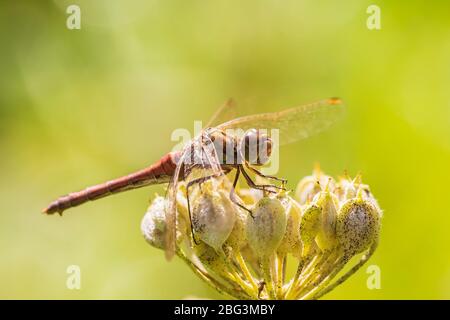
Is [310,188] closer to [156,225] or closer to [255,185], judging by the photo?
[255,185]

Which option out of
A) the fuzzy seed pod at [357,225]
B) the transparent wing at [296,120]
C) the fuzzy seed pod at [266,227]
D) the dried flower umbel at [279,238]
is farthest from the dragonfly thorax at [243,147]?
the fuzzy seed pod at [357,225]

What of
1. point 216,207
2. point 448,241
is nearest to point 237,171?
point 216,207

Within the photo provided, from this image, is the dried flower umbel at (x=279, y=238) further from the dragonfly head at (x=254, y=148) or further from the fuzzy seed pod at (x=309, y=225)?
the dragonfly head at (x=254, y=148)

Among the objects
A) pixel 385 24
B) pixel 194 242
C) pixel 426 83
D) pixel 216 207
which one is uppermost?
pixel 385 24

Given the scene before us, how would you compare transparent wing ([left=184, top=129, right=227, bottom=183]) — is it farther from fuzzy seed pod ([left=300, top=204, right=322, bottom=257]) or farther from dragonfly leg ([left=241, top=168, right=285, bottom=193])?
fuzzy seed pod ([left=300, top=204, right=322, bottom=257])
